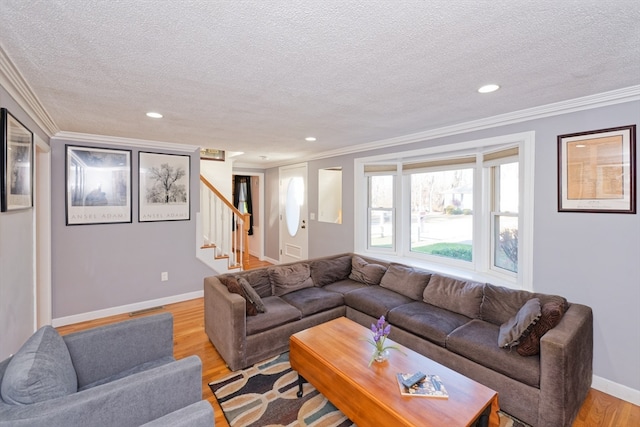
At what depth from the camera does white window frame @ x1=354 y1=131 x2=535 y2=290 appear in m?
2.81

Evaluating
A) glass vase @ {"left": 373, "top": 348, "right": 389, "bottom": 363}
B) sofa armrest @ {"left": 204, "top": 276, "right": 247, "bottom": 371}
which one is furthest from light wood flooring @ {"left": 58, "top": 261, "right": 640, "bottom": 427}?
glass vase @ {"left": 373, "top": 348, "right": 389, "bottom": 363}

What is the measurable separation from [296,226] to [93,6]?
5127 millimetres

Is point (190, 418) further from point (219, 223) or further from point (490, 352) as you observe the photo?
point (219, 223)

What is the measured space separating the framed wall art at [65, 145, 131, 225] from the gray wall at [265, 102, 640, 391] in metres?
4.60

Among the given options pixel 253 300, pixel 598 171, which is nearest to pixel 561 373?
pixel 598 171

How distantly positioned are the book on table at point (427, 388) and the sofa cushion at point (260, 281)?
→ 1911 mm

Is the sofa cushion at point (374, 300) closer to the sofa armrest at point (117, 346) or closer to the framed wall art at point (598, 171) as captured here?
the framed wall art at point (598, 171)

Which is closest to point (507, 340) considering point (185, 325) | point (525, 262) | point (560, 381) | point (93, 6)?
point (560, 381)

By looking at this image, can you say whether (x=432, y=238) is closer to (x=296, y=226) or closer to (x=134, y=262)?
(x=296, y=226)

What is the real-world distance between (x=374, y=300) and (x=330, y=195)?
8.41ft

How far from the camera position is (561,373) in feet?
6.13

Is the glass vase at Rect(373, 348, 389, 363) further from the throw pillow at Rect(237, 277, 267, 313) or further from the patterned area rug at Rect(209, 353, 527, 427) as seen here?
the throw pillow at Rect(237, 277, 267, 313)

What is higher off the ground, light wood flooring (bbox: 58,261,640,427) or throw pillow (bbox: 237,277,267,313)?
throw pillow (bbox: 237,277,267,313)

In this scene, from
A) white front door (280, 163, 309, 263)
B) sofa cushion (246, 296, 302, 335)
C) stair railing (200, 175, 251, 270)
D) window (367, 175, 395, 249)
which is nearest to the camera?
sofa cushion (246, 296, 302, 335)
